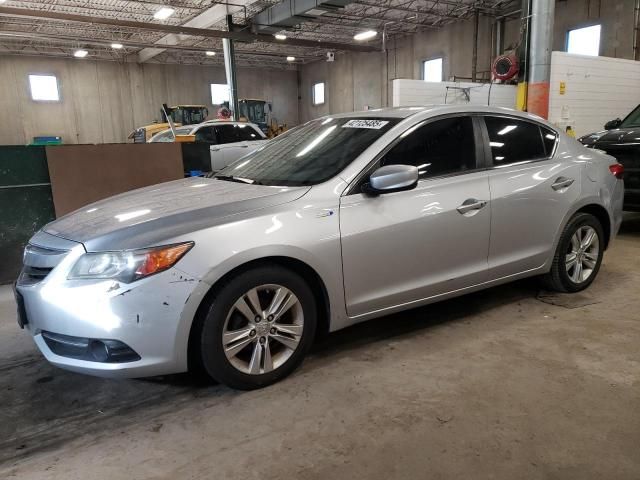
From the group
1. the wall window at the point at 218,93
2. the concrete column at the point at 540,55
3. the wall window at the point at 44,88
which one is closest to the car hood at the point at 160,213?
the concrete column at the point at 540,55

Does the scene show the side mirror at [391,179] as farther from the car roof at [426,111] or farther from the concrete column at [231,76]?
the concrete column at [231,76]

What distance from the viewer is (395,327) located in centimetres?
343

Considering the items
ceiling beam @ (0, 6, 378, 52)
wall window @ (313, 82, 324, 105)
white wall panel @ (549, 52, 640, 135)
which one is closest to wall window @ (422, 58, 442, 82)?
ceiling beam @ (0, 6, 378, 52)

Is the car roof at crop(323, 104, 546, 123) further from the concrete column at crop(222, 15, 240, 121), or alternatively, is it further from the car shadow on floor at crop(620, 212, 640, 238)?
the concrete column at crop(222, 15, 240, 121)

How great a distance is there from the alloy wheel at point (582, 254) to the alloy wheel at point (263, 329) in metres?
2.38

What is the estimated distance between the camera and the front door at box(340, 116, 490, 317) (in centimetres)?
276

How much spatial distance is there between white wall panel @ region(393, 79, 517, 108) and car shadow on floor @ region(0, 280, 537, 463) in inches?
254

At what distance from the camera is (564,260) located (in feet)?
12.4

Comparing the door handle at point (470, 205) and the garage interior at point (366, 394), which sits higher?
the door handle at point (470, 205)

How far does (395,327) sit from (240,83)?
25.8 meters

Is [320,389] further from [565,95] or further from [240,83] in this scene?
[240,83]

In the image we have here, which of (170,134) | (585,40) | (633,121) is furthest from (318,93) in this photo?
(633,121)

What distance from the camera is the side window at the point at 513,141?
3365mm

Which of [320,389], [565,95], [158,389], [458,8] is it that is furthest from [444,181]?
[458,8]
